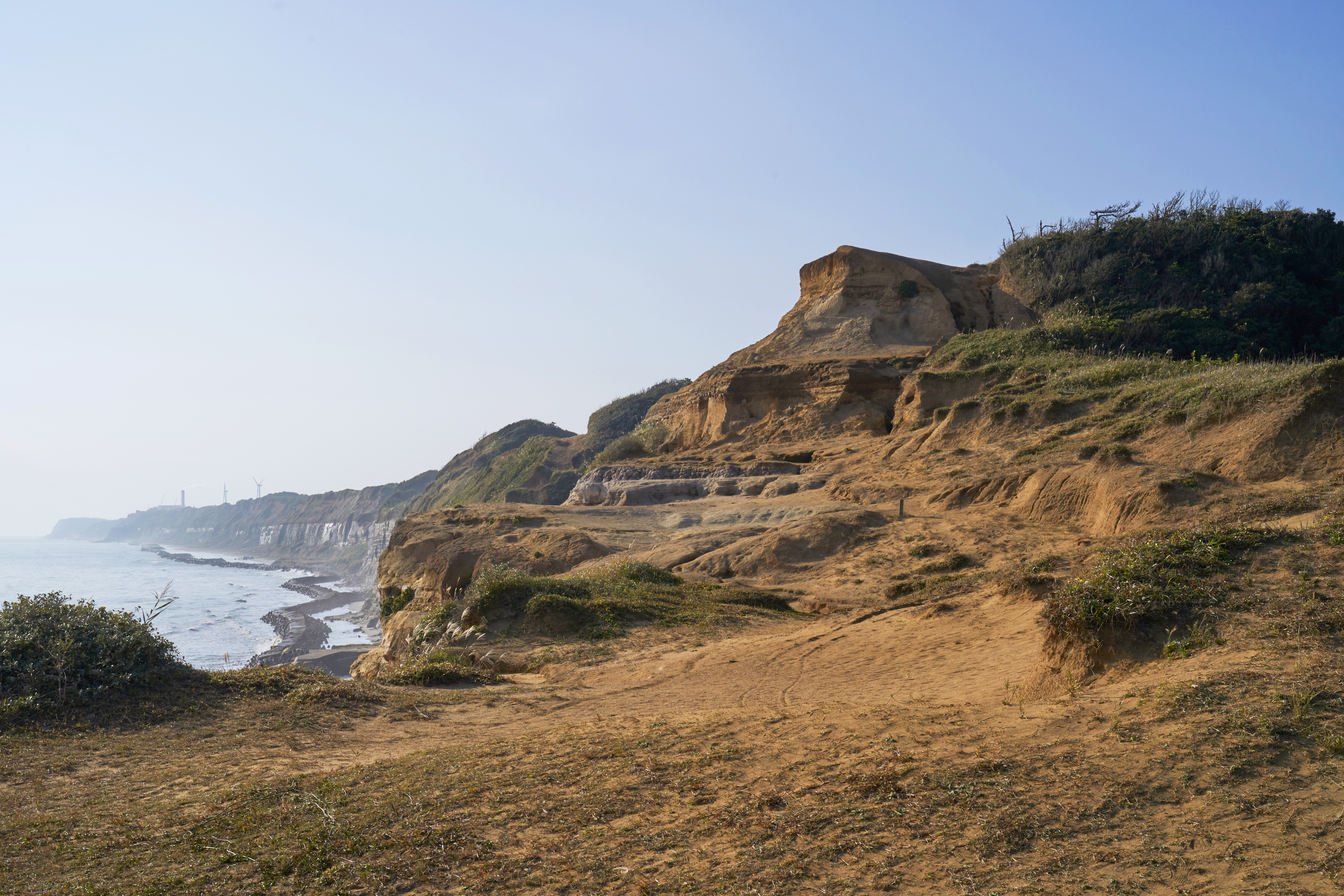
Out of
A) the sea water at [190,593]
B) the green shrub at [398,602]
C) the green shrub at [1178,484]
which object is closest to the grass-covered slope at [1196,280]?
the green shrub at [1178,484]

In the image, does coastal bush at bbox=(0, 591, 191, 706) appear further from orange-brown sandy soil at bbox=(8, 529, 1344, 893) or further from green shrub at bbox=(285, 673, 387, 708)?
green shrub at bbox=(285, 673, 387, 708)

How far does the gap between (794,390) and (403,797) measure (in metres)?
25.7

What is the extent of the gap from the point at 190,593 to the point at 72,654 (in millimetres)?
65327

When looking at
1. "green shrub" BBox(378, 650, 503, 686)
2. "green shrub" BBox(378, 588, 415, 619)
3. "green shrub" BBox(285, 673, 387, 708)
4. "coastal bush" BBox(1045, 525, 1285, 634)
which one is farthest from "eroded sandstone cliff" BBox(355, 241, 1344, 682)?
"green shrub" BBox(285, 673, 387, 708)

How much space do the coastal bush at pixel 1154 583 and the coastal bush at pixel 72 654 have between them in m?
Result: 9.04

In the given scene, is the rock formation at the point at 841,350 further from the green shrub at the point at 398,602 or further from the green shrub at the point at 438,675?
the green shrub at the point at 438,675

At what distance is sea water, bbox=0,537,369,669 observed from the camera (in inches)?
1625

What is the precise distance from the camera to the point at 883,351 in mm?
30078

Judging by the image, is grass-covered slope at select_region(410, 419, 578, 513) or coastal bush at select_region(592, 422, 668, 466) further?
grass-covered slope at select_region(410, 419, 578, 513)

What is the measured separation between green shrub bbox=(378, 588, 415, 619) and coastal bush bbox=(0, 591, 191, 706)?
10297 mm

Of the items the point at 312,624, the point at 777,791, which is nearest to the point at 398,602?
the point at 777,791

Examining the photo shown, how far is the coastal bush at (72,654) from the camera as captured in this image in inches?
294

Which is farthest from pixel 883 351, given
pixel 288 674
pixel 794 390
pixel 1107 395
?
pixel 288 674

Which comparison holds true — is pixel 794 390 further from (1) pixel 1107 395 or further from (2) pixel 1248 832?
(2) pixel 1248 832
